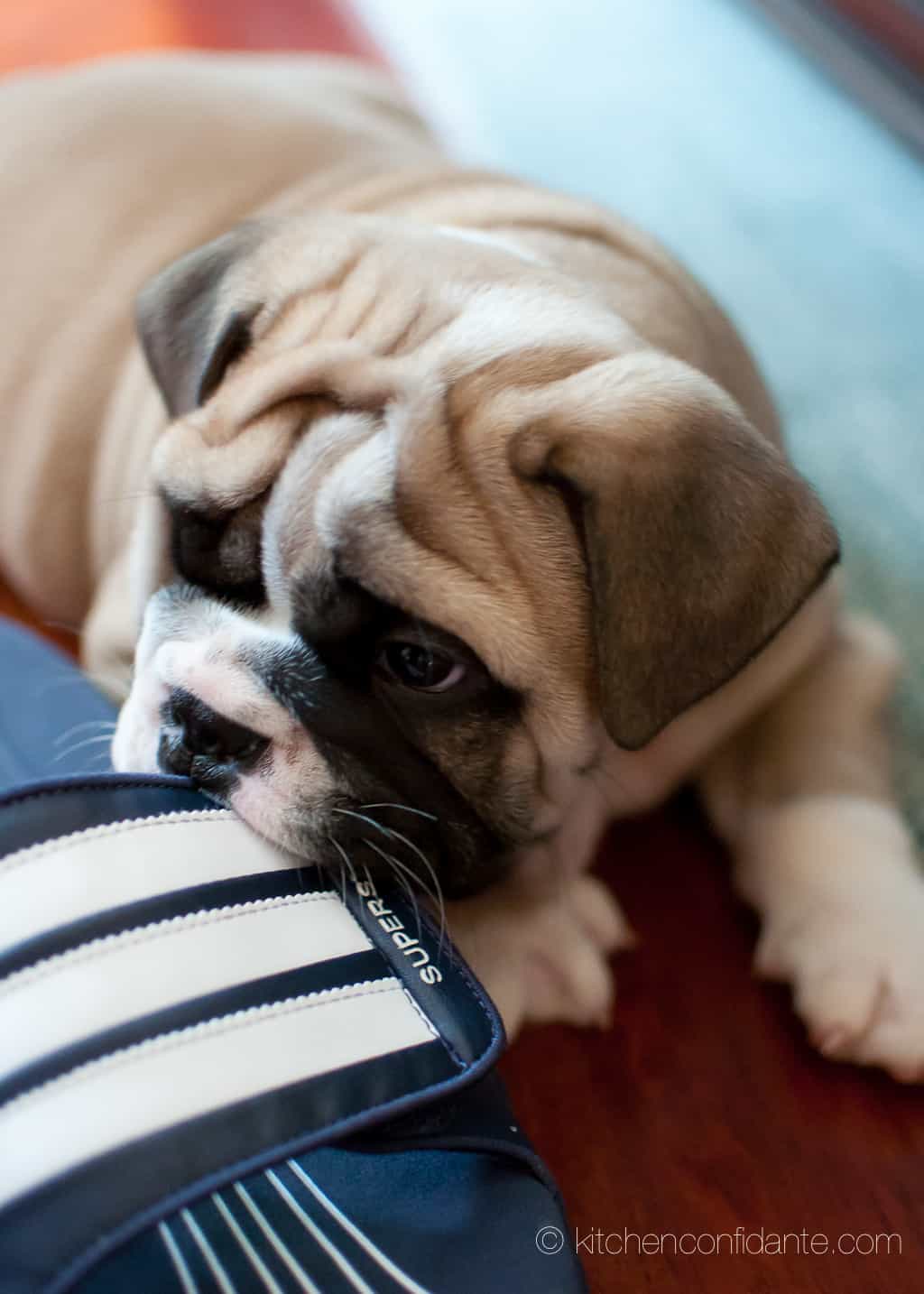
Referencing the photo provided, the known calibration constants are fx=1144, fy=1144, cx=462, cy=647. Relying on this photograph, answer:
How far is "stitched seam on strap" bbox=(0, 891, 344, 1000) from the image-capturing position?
1024 mm

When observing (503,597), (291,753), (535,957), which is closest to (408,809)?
(291,753)

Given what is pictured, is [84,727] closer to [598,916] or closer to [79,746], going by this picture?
[79,746]

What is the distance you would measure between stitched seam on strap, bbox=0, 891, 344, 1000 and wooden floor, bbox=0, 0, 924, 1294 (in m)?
0.49

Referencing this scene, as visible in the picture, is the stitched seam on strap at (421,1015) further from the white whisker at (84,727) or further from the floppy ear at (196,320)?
the floppy ear at (196,320)

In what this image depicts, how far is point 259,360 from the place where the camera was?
1463 millimetres

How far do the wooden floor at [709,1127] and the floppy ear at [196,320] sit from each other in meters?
1.04

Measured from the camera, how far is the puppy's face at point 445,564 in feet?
4.11

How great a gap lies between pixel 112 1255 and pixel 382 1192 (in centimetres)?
32

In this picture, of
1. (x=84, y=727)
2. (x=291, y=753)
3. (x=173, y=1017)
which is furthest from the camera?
(x=84, y=727)

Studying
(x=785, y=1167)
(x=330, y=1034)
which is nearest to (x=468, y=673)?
(x=330, y=1034)

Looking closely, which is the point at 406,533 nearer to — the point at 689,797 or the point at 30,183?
the point at 689,797

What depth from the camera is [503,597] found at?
1.27 metres

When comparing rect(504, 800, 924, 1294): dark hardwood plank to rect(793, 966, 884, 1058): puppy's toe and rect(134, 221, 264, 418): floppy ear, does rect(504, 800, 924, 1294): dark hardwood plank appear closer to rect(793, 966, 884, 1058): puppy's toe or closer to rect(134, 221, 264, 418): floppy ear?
rect(793, 966, 884, 1058): puppy's toe

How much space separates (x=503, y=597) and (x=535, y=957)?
2.22 ft
